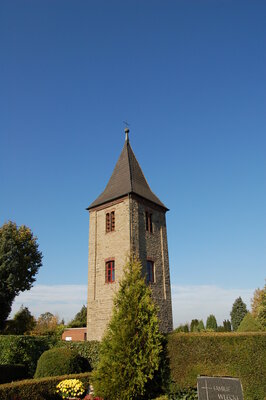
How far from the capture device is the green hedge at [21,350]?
18.8 m

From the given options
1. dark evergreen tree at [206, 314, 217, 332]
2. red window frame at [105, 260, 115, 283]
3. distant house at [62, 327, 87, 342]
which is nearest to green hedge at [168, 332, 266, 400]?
red window frame at [105, 260, 115, 283]

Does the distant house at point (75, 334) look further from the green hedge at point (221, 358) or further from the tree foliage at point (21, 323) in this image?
the green hedge at point (221, 358)

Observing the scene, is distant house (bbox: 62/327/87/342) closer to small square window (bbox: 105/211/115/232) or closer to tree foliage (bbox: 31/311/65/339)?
tree foliage (bbox: 31/311/65/339)

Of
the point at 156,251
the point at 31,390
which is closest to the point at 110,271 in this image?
the point at 156,251

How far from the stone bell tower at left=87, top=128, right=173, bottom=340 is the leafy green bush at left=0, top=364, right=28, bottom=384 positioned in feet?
16.3

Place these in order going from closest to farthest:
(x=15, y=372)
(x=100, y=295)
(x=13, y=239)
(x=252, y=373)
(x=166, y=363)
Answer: (x=252, y=373), (x=166, y=363), (x=15, y=372), (x=100, y=295), (x=13, y=239)

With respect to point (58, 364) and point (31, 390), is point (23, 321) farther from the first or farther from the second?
point (31, 390)

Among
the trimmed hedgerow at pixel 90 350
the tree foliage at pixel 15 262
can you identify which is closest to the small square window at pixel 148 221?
the trimmed hedgerow at pixel 90 350

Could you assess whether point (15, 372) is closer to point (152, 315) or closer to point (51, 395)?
point (51, 395)

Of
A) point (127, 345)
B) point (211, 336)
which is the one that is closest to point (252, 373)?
point (211, 336)

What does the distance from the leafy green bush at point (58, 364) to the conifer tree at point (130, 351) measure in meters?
3.82

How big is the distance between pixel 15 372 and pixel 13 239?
20720 mm

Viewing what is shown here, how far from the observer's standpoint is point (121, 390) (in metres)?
11.3

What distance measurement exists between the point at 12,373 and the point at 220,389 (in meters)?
12.0
